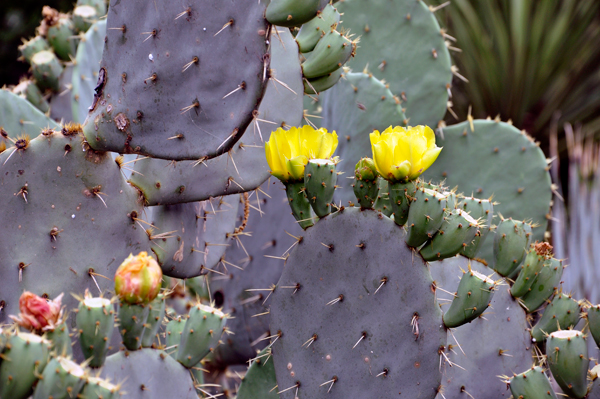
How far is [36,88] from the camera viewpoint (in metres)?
2.15

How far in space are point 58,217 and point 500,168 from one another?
4.59ft

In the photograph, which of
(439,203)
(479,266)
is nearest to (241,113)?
(439,203)

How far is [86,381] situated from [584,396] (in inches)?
38.6

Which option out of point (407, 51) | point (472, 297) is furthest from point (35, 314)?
point (407, 51)

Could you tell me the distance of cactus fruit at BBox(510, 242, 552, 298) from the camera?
4.27 ft

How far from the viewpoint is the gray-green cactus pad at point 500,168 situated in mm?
1864

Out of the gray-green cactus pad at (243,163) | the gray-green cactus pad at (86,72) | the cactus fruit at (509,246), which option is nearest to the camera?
the gray-green cactus pad at (243,163)

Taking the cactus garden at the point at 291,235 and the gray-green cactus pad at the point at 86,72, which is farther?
the gray-green cactus pad at the point at 86,72

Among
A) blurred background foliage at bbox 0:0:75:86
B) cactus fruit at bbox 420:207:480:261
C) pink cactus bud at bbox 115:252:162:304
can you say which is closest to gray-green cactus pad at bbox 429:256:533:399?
cactus fruit at bbox 420:207:480:261

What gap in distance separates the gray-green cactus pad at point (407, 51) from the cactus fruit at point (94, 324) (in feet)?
4.28

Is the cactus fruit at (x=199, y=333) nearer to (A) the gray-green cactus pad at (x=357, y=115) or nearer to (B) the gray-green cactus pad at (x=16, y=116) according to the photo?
(A) the gray-green cactus pad at (x=357, y=115)

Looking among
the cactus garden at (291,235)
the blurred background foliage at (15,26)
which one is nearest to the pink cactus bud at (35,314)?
the cactus garden at (291,235)

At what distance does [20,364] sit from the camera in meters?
0.77

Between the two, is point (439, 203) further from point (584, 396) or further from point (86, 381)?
point (86, 381)
